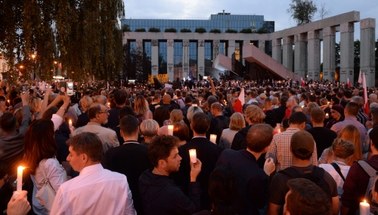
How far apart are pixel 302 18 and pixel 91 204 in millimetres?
75367

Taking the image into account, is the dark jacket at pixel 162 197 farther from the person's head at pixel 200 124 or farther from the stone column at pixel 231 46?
the stone column at pixel 231 46

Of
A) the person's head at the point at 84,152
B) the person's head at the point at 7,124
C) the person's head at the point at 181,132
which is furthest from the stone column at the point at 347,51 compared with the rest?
the person's head at the point at 84,152

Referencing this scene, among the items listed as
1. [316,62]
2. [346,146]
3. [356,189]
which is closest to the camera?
[356,189]

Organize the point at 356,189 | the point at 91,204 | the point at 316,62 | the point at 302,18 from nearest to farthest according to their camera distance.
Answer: the point at 91,204 → the point at 356,189 → the point at 316,62 → the point at 302,18

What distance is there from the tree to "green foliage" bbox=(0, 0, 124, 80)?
207ft

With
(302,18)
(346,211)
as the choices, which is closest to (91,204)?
(346,211)

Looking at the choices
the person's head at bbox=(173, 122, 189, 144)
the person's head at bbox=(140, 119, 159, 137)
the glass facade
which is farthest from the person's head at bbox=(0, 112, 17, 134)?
the glass facade

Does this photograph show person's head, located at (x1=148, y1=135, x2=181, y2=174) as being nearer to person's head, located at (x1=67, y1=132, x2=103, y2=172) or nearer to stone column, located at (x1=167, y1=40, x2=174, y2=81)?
person's head, located at (x1=67, y1=132, x2=103, y2=172)

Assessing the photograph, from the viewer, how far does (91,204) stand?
407 cm

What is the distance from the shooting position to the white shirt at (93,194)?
4.02 metres

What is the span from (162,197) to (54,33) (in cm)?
1094

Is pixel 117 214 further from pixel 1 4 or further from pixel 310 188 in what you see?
pixel 1 4

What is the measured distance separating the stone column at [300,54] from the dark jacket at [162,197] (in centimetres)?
5096

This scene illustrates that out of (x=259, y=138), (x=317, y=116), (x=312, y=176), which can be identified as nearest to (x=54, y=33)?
(x=317, y=116)
